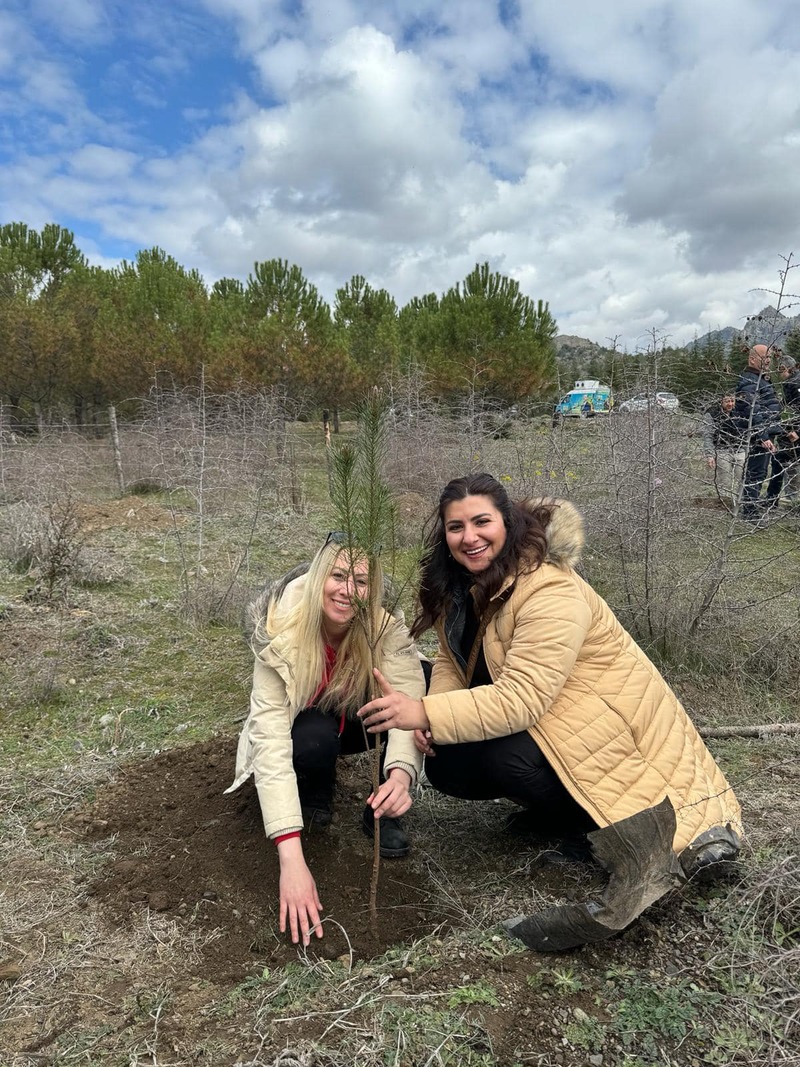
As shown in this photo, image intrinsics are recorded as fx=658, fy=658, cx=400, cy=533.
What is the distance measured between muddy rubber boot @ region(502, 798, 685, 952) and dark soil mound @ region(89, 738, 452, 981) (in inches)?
15.0

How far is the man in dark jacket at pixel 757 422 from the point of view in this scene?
311 cm

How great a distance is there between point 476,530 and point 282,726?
79 centimetres

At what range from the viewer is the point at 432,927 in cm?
177

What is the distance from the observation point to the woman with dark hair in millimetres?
1688

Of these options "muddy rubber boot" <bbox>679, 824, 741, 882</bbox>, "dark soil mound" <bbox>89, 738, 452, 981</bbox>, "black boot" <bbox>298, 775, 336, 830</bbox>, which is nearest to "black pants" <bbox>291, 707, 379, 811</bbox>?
"black boot" <bbox>298, 775, 336, 830</bbox>

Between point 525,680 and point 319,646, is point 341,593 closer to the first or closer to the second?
point 319,646

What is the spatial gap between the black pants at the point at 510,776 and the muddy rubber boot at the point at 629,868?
0.72ft

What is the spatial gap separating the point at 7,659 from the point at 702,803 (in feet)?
11.8

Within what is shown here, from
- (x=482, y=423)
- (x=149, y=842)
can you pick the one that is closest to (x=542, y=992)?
(x=149, y=842)

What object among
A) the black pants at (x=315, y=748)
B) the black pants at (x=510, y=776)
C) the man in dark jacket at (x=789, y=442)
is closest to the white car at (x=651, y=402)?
the man in dark jacket at (x=789, y=442)

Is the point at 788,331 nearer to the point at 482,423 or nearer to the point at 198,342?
the point at 482,423

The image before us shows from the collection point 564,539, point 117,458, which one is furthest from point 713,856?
point 117,458

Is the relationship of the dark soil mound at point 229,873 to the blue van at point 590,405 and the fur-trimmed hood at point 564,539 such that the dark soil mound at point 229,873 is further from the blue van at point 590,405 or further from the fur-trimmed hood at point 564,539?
the blue van at point 590,405

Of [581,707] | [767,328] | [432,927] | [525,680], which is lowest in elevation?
[432,927]
